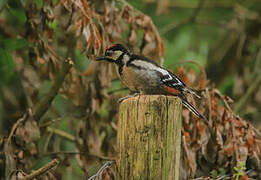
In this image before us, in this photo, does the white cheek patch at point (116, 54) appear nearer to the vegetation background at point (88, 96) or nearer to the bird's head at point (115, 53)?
the bird's head at point (115, 53)

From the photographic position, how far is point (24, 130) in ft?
13.7

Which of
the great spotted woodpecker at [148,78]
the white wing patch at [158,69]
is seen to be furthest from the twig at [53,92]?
the white wing patch at [158,69]

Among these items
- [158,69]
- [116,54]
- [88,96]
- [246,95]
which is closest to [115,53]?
[116,54]

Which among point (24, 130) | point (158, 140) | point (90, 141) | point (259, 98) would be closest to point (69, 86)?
point (90, 141)

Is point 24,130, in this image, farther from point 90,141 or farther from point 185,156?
point 185,156

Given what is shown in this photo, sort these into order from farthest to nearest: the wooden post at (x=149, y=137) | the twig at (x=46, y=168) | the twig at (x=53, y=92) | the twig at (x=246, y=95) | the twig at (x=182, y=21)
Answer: the twig at (x=182, y=21) < the twig at (x=246, y=95) < the twig at (x=53, y=92) < the twig at (x=46, y=168) < the wooden post at (x=149, y=137)

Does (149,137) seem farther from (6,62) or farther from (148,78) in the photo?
(6,62)

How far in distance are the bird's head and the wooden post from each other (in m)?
1.00

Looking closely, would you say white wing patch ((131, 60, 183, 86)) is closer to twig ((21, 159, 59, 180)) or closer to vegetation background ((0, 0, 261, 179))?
vegetation background ((0, 0, 261, 179))

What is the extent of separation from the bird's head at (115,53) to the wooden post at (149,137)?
1004 mm

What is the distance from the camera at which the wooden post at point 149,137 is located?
2941mm

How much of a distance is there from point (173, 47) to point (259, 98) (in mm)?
1571

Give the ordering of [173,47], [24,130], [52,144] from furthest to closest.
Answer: [173,47]
[52,144]
[24,130]

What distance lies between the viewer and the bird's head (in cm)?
395
